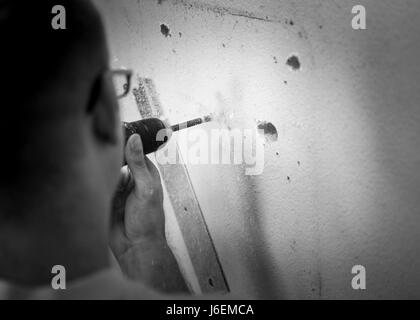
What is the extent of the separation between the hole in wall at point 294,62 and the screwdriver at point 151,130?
268 millimetres

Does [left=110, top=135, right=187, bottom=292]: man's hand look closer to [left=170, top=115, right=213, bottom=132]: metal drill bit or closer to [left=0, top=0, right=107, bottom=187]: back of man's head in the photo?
[left=170, top=115, right=213, bottom=132]: metal drill bit

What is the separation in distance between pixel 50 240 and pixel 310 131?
50 cm

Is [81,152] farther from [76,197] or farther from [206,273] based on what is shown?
[206,273]

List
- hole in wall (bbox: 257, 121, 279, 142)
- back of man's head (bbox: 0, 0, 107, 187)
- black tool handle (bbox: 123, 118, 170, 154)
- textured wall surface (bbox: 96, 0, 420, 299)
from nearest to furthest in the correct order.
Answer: back of man's head (bbox: 0, 0, 107, 187) < textured wall surface (bbox: 96, 0, 420, 299) < hole in wall (bbox: 257, 121, 279, 142) < black tool handle (bbox: 123, 118, 170, 154)

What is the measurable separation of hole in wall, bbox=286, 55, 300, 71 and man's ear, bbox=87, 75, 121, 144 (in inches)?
14.3

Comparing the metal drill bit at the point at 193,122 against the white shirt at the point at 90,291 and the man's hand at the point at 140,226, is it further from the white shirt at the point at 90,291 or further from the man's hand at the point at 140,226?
the white shirt at the point at 90,291

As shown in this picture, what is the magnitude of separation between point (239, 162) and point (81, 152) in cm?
49

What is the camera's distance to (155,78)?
112 centimetres

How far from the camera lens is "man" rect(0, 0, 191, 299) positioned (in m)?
0.48

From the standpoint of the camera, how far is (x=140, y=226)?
Answer: 1.05 meters

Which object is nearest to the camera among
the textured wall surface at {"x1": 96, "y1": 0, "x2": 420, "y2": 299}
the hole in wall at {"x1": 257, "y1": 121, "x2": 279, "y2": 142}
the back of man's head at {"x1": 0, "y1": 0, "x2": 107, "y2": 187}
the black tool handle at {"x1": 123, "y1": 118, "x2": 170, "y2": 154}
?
the back of man's head at {"x1": 0, "y1": 0, "x2": 107, "y2": 187}

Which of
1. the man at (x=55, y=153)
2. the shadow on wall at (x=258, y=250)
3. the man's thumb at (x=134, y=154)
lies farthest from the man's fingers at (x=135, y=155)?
the man at (x=55, y=153)

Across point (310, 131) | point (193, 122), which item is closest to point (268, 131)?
point (310, 131)

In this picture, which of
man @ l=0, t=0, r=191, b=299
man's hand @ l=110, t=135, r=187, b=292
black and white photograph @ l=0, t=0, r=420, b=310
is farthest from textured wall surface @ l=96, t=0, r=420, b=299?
man @ l=0, t=0, r=191, b=299
